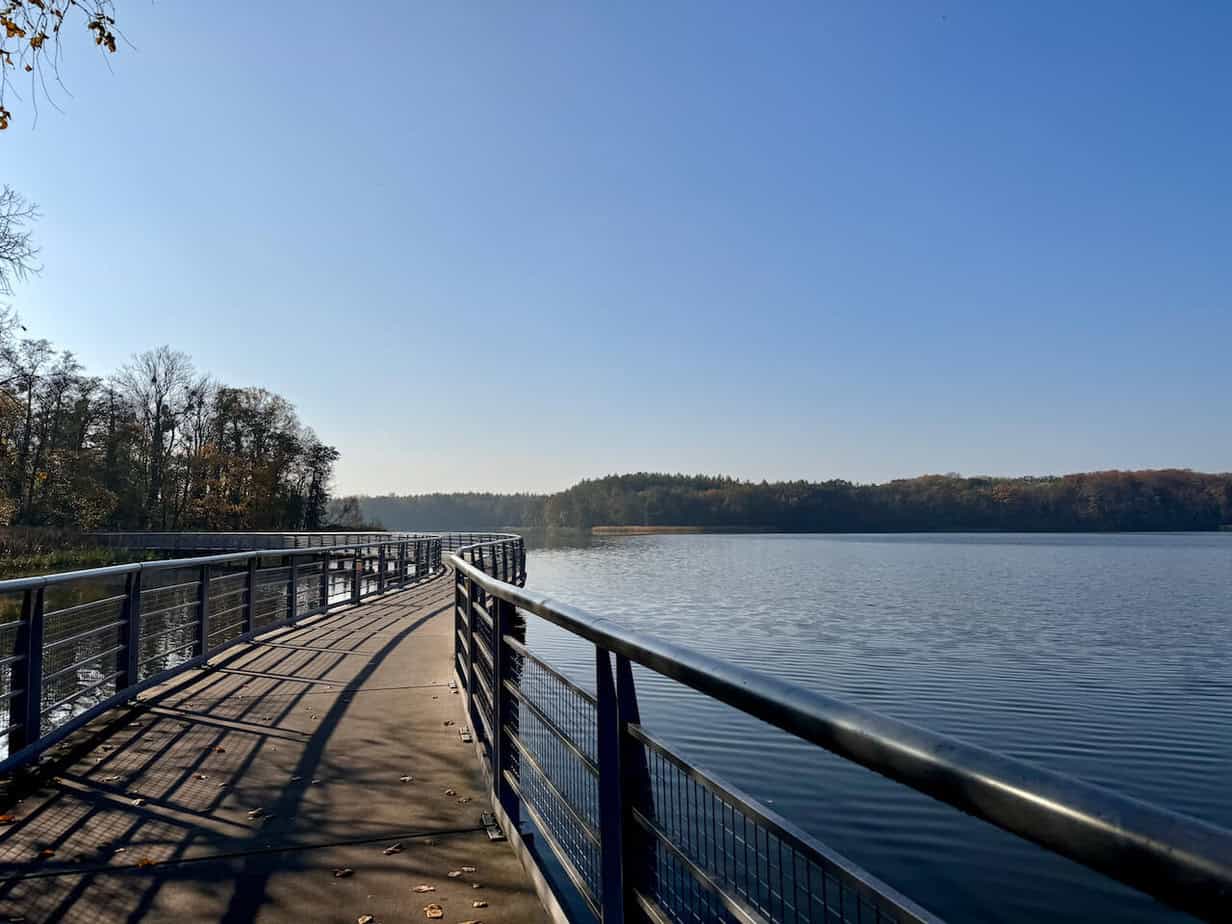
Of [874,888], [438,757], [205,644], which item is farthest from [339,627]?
[874,888]

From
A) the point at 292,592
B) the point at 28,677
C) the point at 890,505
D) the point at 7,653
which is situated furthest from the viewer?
the point at 890,505

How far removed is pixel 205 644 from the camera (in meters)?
9.60

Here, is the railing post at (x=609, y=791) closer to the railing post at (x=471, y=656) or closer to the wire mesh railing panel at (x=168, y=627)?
the railing post at (x=471, y=656)

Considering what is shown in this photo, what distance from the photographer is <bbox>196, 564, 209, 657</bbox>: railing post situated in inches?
370

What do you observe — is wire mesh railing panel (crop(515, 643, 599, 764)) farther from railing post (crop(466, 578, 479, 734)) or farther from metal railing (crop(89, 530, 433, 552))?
metal railing (crop(89, 530, 433, 552))

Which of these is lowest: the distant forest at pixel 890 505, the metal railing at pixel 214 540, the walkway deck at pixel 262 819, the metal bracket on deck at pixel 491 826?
the metal bracket on deck at pixel 491 826

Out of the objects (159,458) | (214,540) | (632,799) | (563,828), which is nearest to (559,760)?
(563,828)

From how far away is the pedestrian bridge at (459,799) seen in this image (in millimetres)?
1231

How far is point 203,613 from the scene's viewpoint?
964 centimetres

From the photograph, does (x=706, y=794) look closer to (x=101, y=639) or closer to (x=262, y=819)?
(x=262, y=819)

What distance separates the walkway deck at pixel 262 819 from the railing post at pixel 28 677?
32 centimetres

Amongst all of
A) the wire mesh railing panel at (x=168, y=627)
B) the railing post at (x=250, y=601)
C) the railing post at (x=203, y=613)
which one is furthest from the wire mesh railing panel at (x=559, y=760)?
the railing post at (x=250, y=601)

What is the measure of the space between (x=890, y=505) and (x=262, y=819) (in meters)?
154

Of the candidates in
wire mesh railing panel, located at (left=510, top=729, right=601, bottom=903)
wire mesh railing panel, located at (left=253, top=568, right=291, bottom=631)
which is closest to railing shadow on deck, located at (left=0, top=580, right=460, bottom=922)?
wire mesh railing panel, located at (left=510, top=729, right=601, bottom=903)
